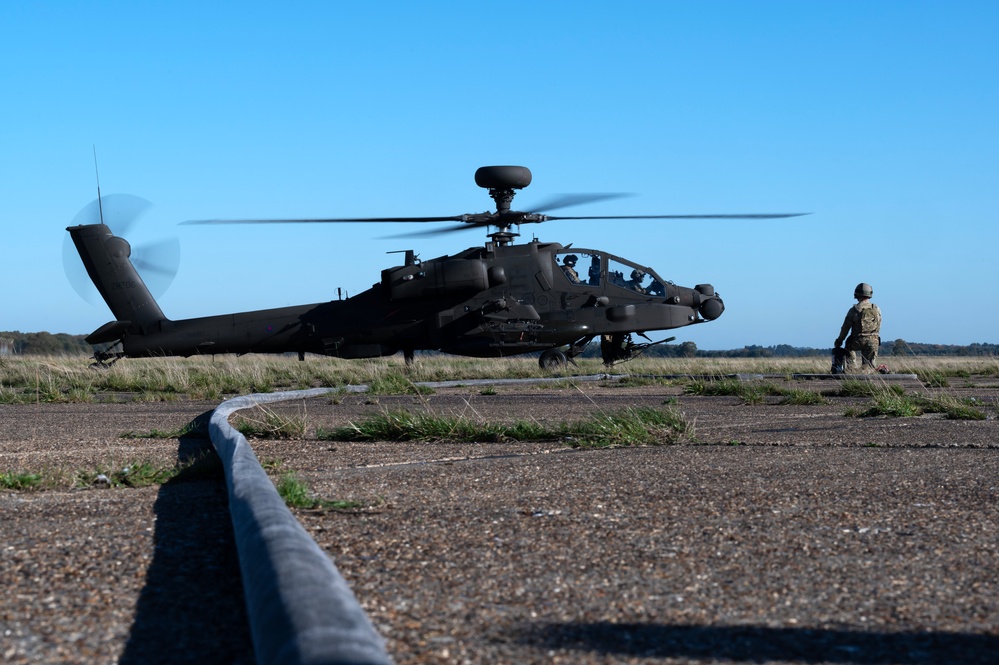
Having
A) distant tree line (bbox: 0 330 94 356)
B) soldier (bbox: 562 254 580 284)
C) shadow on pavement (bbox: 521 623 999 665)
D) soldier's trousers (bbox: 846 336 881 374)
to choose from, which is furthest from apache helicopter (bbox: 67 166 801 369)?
distant tree line (bbox: 0 330 94 356)

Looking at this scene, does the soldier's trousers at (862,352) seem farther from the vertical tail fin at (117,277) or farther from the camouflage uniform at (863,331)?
the vertical tail fin at (117,277)

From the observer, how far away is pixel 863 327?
18469 mm

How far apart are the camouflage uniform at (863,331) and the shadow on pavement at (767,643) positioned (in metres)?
16.6

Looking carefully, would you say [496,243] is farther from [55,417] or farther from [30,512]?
[30,512]

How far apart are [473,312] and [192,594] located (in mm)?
17228

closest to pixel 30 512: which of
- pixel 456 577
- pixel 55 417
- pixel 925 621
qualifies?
pixel 456 577

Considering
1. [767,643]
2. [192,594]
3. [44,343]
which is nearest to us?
[767,643]

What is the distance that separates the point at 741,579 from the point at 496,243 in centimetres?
1727

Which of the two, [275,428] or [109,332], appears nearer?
[275,428]

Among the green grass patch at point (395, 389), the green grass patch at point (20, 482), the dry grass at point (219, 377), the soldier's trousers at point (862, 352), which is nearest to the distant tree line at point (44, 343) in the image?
the dry grass at point (219, 377)

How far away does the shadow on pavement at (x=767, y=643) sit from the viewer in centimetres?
236

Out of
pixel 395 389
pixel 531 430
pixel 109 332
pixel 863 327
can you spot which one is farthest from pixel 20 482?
pixel 109 332

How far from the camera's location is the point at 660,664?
2.33m

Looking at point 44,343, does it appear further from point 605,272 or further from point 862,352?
point 862,352
